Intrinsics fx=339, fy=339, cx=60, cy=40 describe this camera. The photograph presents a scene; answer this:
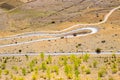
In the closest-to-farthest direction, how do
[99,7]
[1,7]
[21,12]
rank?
[99,7]
[21,12]
[1,7]

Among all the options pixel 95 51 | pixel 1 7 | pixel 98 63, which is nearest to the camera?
pixel 98 63

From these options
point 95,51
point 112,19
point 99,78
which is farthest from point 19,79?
point 112,19

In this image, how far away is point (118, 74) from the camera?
145 feet

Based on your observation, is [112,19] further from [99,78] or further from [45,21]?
[99,78]

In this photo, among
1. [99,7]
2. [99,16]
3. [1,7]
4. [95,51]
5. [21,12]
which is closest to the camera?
[95,51]

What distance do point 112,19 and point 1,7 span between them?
237 feet

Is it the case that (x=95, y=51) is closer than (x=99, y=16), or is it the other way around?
(x=95, y=51)

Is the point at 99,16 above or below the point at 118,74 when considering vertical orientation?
above

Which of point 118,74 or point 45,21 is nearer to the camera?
point 118,74

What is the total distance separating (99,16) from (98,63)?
3569 inches

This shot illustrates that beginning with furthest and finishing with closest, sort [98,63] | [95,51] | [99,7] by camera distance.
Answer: [99,7] → [95,51] → [98,63]

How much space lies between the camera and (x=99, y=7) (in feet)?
518

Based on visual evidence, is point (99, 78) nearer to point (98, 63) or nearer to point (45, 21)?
point (98, 63)

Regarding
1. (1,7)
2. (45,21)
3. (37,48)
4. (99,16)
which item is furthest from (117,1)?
(37,48)
